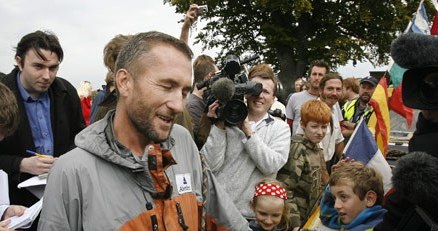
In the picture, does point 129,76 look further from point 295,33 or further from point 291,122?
point 295,33

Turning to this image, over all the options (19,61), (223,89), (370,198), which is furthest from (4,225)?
(370,198)

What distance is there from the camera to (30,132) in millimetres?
3143

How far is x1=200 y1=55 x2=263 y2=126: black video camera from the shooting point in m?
3.40

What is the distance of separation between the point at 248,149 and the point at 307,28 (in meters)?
23.0

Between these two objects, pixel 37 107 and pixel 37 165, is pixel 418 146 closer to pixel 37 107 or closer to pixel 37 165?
pixel 37 165

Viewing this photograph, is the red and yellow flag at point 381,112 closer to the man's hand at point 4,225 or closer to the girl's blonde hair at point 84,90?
the man's hand at point 4,225

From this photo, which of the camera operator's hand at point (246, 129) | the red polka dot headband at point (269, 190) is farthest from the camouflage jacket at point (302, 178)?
the camera operator's hand at point (246, 129)

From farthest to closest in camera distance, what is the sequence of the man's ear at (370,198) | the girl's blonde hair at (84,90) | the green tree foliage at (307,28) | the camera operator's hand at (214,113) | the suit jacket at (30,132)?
the green tree foliage at (307,28)
the girl's blonde hair at (84,90)
the camera operator's hand at (214,113)
the man's ear at (370,198)
the suit jacket at (30,132)

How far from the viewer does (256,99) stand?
4.01m

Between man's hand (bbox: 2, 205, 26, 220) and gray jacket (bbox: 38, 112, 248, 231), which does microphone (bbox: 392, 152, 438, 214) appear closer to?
gray jacket (bbox: 38, 112, 248, 231)

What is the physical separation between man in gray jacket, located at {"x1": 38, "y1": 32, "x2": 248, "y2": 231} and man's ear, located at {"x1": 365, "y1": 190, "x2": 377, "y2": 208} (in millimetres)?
1700

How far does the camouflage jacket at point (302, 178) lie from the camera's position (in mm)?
4051

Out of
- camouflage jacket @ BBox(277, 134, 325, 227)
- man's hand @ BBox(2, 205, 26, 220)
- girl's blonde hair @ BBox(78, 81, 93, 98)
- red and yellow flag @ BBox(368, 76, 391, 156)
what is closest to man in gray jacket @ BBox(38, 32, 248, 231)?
man's hand @ BBox(2, 205, 26, 220)

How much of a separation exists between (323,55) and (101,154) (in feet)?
78.0
